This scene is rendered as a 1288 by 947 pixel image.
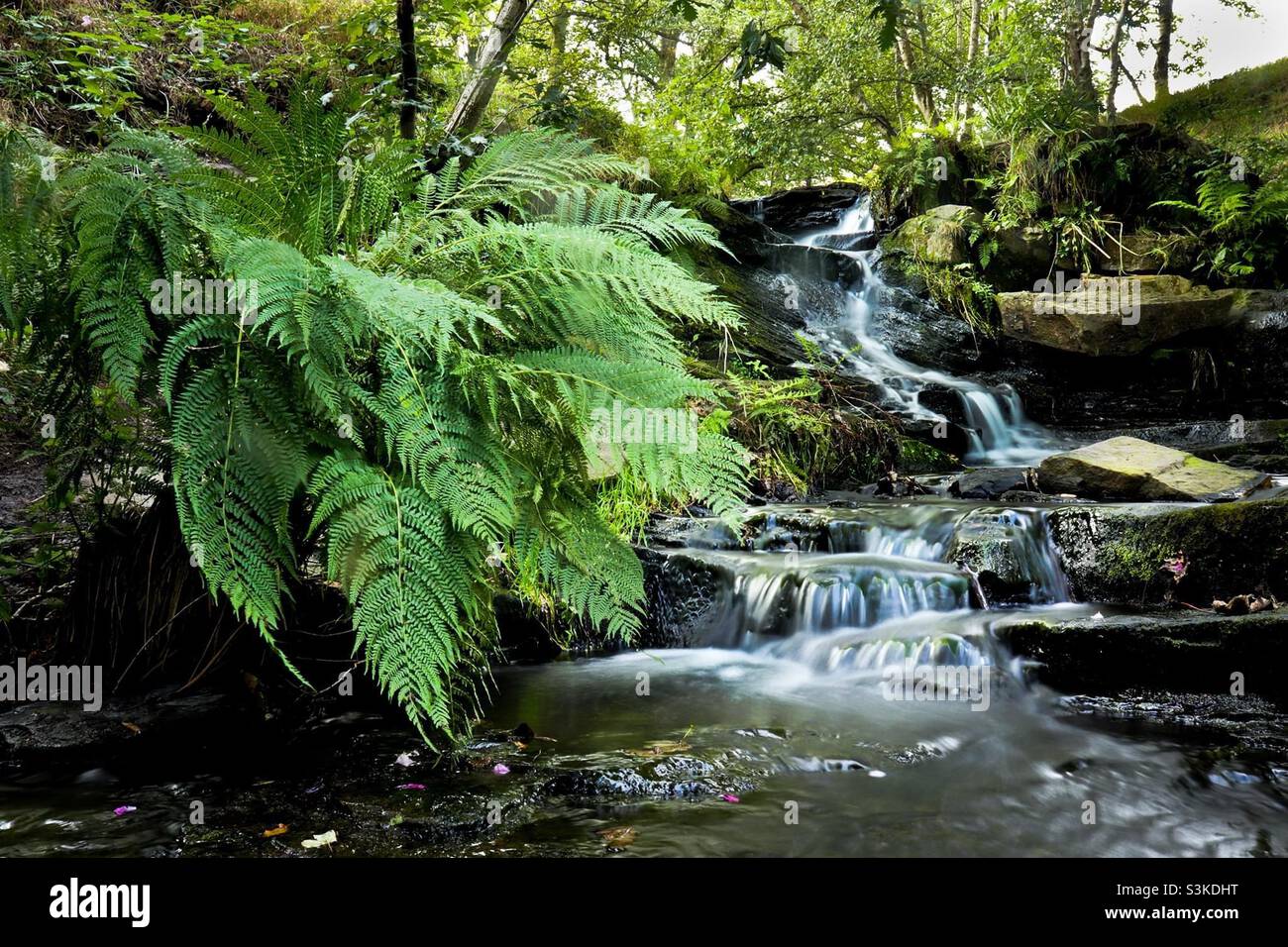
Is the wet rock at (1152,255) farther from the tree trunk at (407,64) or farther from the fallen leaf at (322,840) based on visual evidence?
the fallen leaf at (322,840)

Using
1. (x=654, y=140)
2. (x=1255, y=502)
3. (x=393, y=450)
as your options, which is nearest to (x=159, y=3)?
(x=654, y=140)

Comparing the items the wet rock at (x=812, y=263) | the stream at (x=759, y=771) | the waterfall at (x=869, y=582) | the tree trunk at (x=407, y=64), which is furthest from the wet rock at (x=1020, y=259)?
the tree trunk at (x=407, y=64)

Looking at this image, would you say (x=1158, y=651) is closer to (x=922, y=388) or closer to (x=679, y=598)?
(x=679, y=598)

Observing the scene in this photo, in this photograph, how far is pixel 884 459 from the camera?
7.25 meters

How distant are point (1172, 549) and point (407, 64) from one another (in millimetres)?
4602

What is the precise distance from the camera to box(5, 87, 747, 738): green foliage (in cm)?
179

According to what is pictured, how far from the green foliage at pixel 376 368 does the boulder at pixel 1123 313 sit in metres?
8.33

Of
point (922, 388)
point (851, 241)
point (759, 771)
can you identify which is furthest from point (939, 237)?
point (759, 771)

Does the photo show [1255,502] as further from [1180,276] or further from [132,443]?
[1180,276]

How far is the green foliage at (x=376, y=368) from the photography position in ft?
5.87

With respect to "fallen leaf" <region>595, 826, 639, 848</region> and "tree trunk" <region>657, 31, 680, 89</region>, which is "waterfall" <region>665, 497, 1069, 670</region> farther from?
"tree trunk" <region>657, 31, 680, 89</region>

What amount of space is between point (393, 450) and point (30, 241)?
0.92m

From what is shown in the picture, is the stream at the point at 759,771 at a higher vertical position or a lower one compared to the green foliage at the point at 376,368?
lower

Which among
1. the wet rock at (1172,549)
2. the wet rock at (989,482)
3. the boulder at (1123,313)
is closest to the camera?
the wet rock at (1172,549)
